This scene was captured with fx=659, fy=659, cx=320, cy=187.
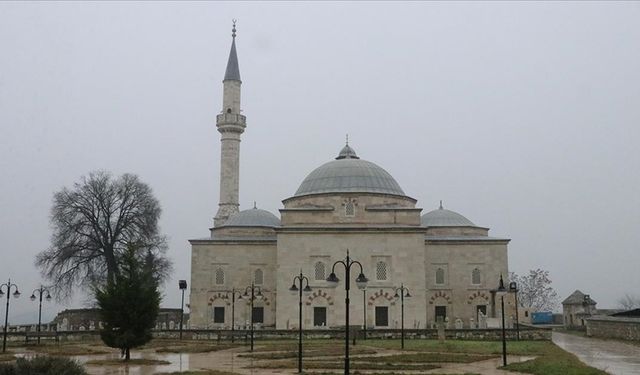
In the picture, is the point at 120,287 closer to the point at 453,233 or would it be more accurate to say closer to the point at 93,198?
the point at 93,198

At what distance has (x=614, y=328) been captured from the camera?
36062 mm

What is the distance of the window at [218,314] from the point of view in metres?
42.5

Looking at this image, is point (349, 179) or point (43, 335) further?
point (349, 179)

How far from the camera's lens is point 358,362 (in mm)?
19578

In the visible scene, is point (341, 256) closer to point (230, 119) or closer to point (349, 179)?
point (349, 179)

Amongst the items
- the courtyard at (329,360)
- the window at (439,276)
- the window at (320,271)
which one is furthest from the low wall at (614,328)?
the window at (320,271)

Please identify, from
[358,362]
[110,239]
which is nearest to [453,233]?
[110,239]

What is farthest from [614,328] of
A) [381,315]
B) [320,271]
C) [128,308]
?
[128,308]

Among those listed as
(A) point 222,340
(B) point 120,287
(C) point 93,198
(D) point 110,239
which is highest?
(C) point 93,198

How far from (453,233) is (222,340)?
20.1 metres

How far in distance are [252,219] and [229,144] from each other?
20.7 ft

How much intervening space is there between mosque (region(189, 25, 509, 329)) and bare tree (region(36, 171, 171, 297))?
3932mm

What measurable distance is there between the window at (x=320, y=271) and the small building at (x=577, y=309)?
21.4 m

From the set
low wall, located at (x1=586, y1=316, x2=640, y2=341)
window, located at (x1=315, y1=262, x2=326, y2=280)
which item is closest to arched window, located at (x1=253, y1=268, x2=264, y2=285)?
window, located at (x1=315, y1=262, x2=326, y2=280)
